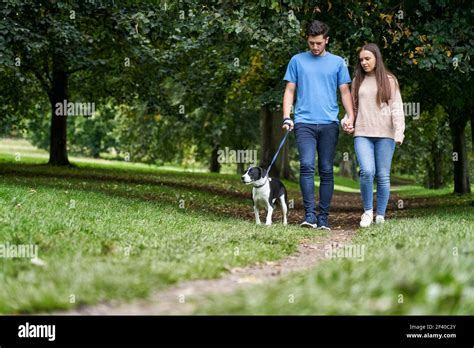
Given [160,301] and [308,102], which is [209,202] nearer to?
[308,102]

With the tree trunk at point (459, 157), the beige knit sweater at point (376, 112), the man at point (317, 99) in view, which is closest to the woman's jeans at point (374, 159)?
the beige knit sweater at point (376, 112)

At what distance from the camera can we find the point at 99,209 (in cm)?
1039

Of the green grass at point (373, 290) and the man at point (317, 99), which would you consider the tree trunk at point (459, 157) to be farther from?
the green grass at point (373, 290)

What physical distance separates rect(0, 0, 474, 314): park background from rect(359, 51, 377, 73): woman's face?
2235 millimetres

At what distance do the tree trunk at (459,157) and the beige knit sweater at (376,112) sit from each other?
1448 cm

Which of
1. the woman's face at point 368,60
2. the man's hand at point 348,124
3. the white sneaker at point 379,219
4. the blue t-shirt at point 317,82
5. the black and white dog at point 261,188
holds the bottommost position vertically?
the white sneaker at point 379,219

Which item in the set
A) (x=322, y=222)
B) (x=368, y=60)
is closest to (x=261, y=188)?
(x=322, y=222)

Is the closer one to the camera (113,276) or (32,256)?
(113,276)

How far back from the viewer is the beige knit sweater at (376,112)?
9.58 m

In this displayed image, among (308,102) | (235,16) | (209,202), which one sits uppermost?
(235,16)

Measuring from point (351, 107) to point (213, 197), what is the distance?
8.70m
